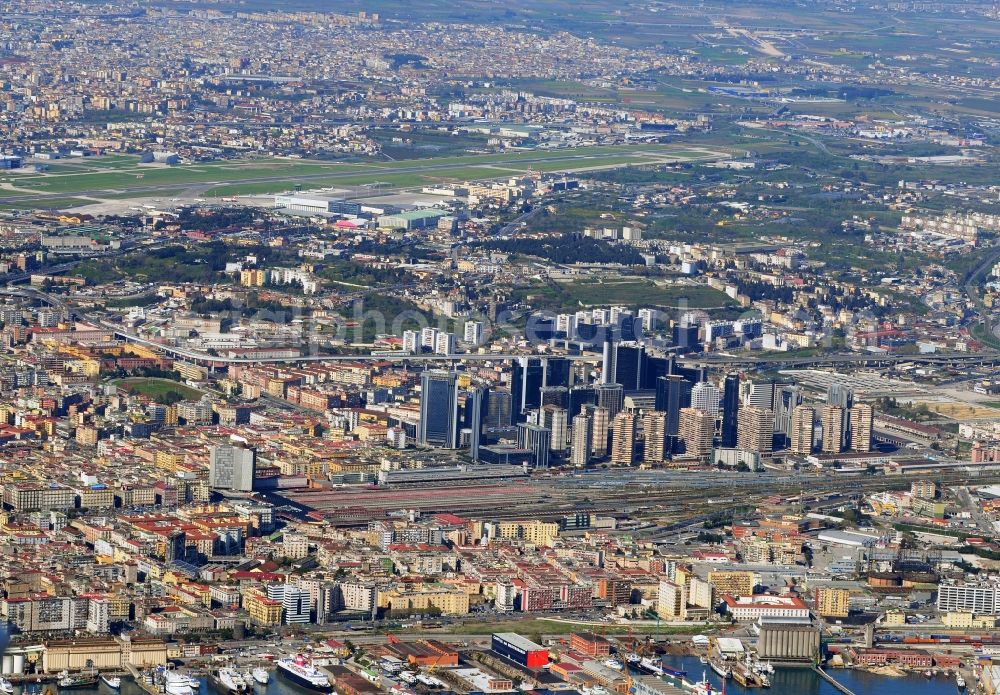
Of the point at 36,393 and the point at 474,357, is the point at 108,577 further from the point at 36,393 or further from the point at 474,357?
the point at 474,357

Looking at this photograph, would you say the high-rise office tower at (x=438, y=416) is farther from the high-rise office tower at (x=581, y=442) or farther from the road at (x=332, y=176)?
the road at (x=332, y=176)

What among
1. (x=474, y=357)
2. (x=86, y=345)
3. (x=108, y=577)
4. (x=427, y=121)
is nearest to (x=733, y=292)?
(x=474, y=357)

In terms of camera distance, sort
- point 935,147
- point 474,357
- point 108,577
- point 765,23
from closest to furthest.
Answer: point 108,577 < point 474,357 < point 935,147 < point 765,23

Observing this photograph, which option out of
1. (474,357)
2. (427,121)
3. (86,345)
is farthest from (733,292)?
(427,121)

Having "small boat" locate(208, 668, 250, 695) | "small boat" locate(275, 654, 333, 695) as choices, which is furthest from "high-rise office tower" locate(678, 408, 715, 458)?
"small boat" locate(208, 668, 250, 695)

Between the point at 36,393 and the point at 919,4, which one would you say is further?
the point at 919,4

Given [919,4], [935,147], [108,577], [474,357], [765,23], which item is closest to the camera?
[108,577]

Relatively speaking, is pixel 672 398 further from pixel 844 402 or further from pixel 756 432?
pixel 844 402
